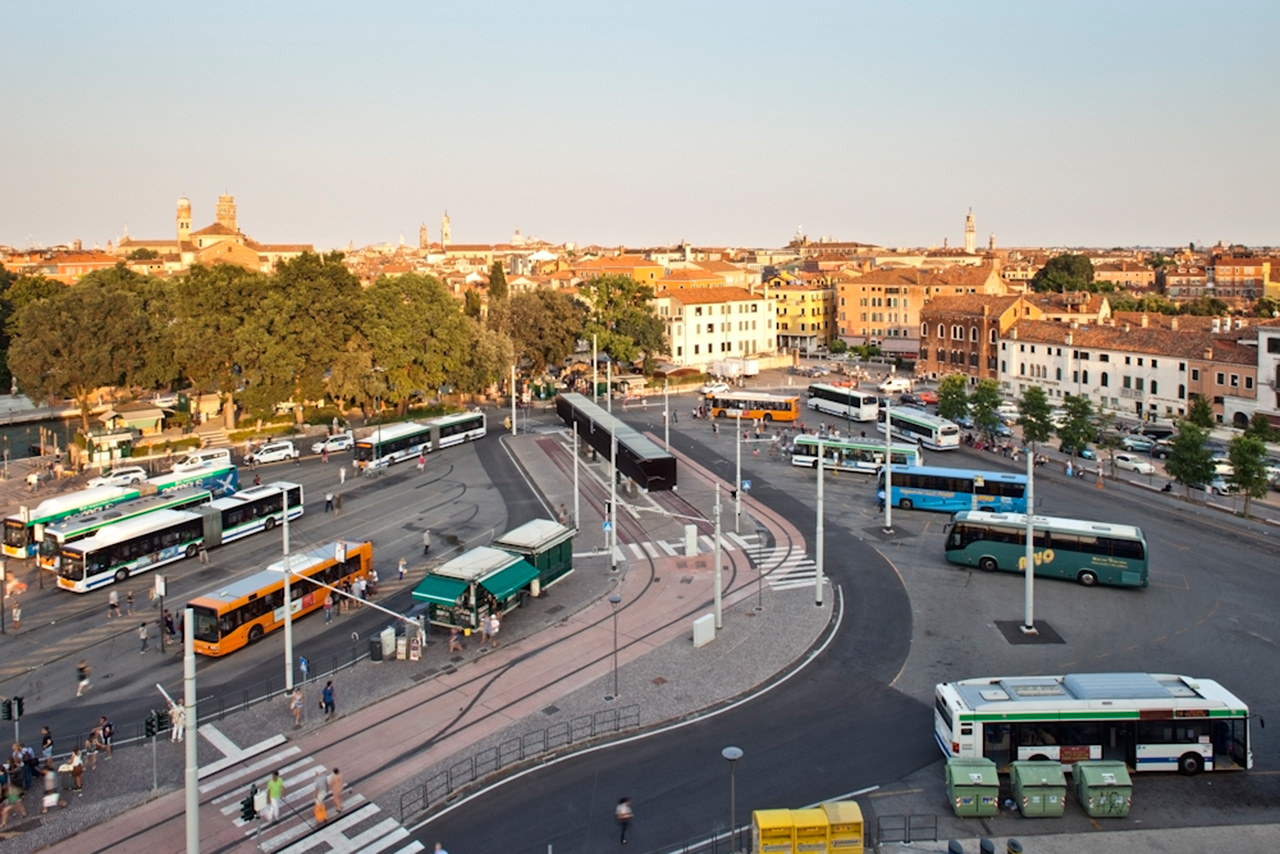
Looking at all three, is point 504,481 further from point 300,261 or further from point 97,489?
point 300,261

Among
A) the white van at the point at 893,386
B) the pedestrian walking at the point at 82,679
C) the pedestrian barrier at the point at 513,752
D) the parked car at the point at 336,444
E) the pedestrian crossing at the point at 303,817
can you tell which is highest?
the white van at the point at 893,386

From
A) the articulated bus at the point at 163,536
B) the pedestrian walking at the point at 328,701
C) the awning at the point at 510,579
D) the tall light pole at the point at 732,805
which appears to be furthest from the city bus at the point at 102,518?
the tall light pole at the point at 732,805

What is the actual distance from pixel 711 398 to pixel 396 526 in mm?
41027

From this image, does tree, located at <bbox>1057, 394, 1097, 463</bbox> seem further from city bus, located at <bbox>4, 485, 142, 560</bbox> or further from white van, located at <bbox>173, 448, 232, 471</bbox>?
city bus, located at <bbox>4, 485, 142, 560</bbox>

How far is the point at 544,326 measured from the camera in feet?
283

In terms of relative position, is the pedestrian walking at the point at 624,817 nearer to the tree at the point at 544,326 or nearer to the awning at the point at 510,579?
the awning at the point at 510,579

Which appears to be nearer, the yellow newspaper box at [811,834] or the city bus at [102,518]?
the yellow newspaper box at [811,834]

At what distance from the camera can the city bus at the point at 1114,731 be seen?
2127 cm

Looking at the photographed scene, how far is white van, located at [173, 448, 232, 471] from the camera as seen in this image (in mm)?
53969

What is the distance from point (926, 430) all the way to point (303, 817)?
166 feet

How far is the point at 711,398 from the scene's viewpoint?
80750 millimetres

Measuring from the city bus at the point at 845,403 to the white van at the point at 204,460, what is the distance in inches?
1763

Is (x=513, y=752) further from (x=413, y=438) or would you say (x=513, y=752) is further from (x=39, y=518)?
(x=413, y=438)

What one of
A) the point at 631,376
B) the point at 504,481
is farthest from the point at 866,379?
the point at 504,481
